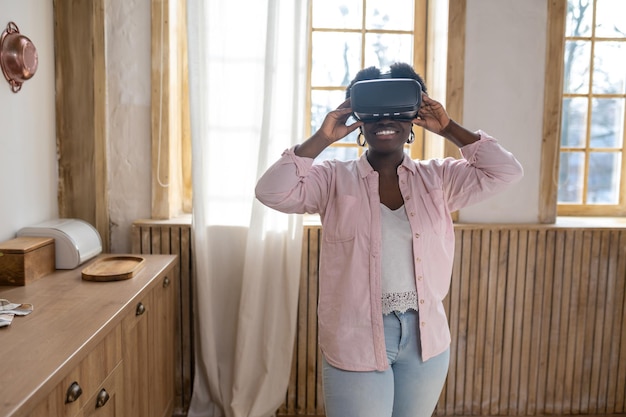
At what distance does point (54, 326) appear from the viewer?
1.48 meters

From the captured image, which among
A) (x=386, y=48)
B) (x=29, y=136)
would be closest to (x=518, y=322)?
(x=386, y=48)

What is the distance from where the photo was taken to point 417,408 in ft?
5.06

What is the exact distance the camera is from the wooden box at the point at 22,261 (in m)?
1.86

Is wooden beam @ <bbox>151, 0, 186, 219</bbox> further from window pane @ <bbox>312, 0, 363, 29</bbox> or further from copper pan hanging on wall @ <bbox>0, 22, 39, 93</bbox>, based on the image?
window pane @ <bbox>312, 0, 363, 29</bbox>

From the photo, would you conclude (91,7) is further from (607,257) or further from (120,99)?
(607,257)

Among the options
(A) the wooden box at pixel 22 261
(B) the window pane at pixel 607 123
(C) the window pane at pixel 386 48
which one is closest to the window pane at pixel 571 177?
(B) the window pane at pixel 607 123

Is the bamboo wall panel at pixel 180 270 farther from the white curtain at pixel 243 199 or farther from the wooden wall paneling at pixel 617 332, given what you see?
the wooden wall paneling at pixel 617 332

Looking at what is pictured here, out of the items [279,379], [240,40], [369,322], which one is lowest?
[279,379]

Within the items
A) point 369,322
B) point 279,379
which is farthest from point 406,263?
point 279,379

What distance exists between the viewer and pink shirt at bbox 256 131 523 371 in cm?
149

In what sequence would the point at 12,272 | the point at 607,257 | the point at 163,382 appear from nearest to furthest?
1. the point at 12,272
2. the point at 163,382
3. the point at 607,257

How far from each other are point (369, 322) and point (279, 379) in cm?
124

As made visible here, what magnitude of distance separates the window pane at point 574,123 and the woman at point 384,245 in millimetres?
1537

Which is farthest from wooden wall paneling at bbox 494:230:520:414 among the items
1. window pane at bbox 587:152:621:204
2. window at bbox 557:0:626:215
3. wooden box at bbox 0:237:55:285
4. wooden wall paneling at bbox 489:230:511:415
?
wooden box at bbox 0:237:55:285
